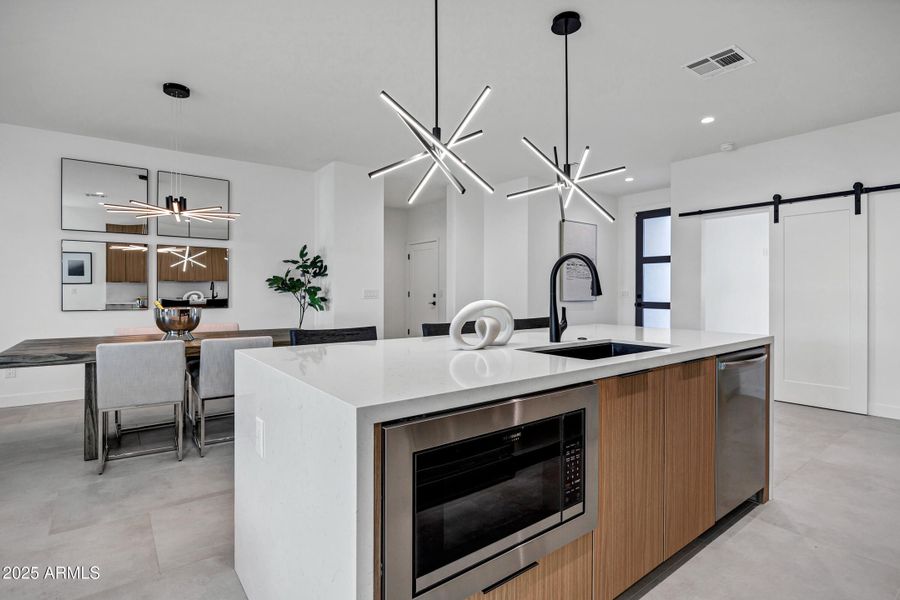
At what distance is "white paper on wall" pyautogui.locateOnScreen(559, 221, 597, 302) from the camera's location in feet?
21.3

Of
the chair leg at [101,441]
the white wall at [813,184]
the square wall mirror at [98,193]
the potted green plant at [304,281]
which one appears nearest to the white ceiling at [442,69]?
the white wall at [813,184]

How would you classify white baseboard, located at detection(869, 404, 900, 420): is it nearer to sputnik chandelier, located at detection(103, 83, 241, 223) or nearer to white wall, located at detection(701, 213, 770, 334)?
white wall, located at detection(701, 213, 770, 334)

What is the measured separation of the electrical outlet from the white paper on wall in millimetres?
5403

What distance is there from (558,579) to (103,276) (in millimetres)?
5184

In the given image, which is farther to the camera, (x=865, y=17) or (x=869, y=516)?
(x=865, y=17)

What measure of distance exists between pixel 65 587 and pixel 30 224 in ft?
13.5

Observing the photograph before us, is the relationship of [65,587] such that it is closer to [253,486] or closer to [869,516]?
[253,486]

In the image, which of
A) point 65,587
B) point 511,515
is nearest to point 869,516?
point 511,515

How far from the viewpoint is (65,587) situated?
1650 millimetres

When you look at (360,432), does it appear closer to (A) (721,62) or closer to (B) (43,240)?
(A) (721,62)

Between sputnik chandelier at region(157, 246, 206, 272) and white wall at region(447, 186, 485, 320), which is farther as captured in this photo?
white wall at region(447, 186, 485, 320)

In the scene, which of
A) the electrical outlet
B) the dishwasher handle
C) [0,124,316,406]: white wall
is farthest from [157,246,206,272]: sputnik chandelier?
the dishwasher handle

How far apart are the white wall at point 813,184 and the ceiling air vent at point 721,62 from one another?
1908 millimetres

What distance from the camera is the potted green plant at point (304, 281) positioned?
5410 mm
